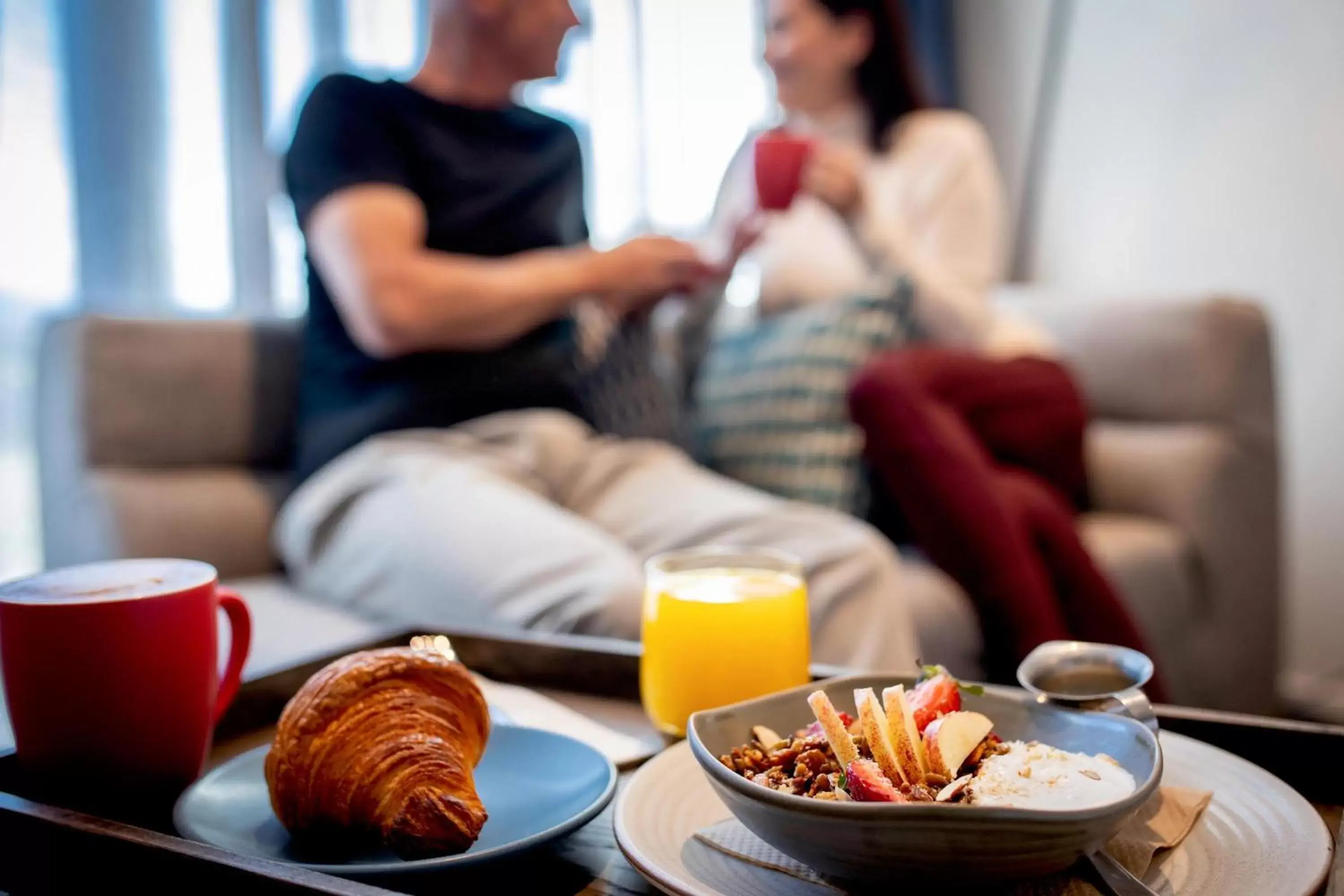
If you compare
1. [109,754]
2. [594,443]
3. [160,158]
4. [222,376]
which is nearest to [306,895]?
[109,754]

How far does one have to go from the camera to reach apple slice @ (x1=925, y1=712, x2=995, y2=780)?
0.50 meters

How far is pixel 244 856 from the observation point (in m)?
0.48

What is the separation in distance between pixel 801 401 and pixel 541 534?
1.94 feet

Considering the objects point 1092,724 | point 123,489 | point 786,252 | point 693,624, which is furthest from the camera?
point 786,252

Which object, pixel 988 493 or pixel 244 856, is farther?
pixel 988 493

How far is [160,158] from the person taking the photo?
5.97ft

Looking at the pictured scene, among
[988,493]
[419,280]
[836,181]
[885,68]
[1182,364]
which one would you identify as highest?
[885,68]

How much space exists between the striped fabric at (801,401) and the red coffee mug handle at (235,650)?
0.98 meters

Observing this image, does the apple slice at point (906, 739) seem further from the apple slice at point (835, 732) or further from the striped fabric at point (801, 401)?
the striped fabric at point (801, 401)

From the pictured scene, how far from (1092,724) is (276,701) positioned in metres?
0.56

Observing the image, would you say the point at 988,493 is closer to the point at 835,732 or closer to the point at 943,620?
the point at 943,620

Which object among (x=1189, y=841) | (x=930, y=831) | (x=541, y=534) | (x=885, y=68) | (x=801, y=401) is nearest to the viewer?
(x=930, y=831)

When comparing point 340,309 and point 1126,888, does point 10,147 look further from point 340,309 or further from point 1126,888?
point 1126,888

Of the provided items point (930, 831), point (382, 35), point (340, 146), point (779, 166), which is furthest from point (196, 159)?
point (930, 831)
